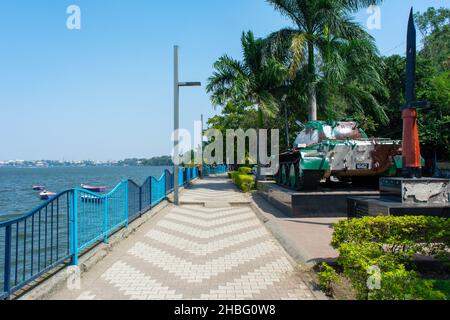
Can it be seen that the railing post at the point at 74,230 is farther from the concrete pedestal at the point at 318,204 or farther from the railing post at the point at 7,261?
the concrete pedestal at the point at 318,204

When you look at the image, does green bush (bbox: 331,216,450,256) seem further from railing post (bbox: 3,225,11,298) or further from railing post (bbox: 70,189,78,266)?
railing post (bbox: 3,225,11,298)

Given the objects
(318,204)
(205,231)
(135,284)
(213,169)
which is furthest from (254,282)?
(213,169)

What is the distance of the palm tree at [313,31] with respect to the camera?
17.8 metres

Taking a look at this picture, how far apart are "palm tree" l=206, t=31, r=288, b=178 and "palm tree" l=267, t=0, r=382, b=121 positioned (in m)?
0.90

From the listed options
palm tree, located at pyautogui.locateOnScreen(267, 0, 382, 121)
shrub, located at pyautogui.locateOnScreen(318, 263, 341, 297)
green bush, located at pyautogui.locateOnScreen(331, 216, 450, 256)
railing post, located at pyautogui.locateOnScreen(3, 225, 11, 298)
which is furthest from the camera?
palm tree, located at pyautogui.locateOnScreen(267, 0, 382, 121)

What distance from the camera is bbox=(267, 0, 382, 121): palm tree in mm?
17797

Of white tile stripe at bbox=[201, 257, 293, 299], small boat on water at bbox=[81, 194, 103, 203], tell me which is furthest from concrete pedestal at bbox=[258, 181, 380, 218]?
small boat on water at bbox=[81, 194, 103, 203]

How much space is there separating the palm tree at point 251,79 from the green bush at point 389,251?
45.7 ft

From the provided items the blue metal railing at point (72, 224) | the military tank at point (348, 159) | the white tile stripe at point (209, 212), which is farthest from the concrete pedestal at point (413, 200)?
the blue metal railing at point (72, 224)

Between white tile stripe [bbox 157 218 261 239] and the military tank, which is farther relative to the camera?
the military tank

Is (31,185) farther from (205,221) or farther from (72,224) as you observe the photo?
(72,224)

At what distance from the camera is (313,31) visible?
751 inches

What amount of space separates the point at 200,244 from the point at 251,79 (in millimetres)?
14038
